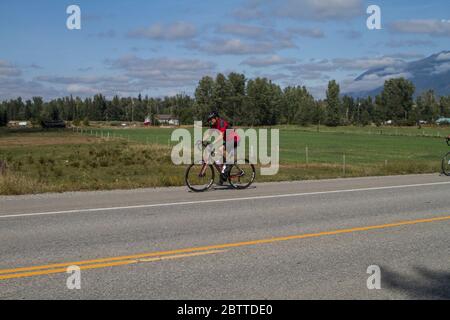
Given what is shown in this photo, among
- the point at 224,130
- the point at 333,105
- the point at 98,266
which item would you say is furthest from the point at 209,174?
the point at 333,105

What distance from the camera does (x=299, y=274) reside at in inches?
241

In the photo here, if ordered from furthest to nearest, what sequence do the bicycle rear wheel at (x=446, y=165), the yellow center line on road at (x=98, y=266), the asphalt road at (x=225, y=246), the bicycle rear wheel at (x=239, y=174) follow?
the bicycle rear wheel at (x=446, y=165) → the bicycle rear wheel at (x=239, y=174) → the yellow center line on road at (x=98, y=266) → the asphalt road at (x=225, y=246)

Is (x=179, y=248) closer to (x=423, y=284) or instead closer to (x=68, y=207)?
(x=423, y=284)

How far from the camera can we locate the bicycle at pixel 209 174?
13.8m

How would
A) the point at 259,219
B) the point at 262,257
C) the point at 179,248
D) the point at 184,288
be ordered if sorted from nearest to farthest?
the point at 184,288 < the point at 262,257 < the point at 179,248 < the point at 259,219

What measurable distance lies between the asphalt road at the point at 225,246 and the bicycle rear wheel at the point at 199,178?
45.1 inches

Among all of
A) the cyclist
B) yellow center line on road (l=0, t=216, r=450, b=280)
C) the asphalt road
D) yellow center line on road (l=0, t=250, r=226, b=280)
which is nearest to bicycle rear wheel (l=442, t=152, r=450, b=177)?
the asphalt road

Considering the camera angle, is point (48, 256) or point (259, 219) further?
point (259, 219)

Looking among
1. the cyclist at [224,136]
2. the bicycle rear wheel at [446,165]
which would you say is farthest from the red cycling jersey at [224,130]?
the bicycle rear wheel at [446,165]

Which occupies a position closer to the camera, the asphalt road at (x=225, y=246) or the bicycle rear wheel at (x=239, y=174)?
the asphalt road at (x=225, y=246)

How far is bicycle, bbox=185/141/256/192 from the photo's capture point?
13.8 metres

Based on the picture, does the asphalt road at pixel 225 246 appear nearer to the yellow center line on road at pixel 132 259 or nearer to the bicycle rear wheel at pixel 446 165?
the yellow center line on road at pixel 132 259
